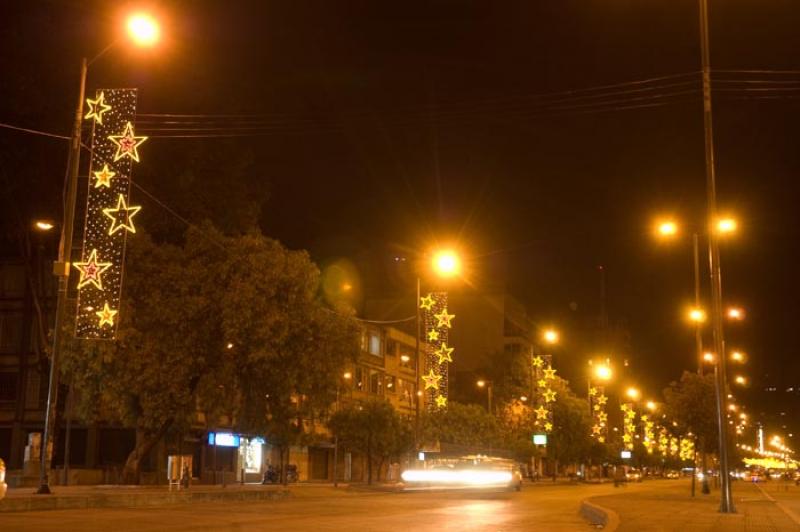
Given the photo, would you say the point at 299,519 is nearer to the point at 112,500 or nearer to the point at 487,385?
the point at 112,500

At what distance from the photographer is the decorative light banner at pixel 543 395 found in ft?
283

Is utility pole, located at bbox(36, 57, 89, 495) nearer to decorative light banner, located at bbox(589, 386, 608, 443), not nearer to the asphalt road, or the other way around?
the asphalt road

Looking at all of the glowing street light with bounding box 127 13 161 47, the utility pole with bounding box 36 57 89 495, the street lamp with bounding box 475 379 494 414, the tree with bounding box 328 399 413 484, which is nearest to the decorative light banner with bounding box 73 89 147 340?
the utility pole with bounding box 36 57 89 495

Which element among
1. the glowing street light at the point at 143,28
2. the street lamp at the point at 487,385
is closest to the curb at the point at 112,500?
the glowing street light at the point at 143,28

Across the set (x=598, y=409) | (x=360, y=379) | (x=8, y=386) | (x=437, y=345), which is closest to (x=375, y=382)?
(x=360, y=379)

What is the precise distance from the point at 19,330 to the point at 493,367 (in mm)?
50698

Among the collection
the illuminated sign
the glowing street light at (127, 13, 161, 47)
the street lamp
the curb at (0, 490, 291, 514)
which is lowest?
the curb at (0, 490, 291, 514)

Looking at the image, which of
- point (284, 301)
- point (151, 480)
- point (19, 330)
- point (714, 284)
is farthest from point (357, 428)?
point (714, 284)

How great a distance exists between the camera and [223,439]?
2176 inches

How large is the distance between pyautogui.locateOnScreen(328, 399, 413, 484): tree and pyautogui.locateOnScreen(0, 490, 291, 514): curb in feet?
85.5

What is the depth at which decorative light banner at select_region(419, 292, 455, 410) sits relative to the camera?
5484 cm

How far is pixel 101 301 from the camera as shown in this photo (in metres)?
27.2

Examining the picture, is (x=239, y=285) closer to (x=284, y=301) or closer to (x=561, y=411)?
(x=284, y=301)

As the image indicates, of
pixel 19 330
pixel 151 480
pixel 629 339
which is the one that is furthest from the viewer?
pixel 629 339
